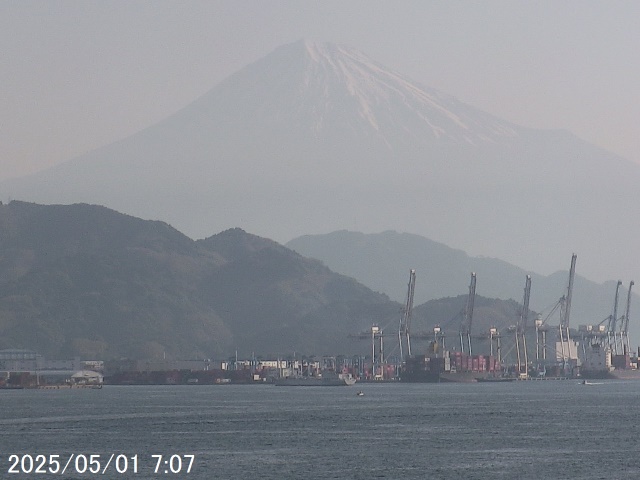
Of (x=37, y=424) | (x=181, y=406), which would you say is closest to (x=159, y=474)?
(x=37, y=424)

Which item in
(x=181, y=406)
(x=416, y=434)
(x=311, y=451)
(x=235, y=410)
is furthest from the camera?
(x=181, y=406)

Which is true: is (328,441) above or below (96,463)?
above

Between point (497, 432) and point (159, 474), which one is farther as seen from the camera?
point (497, 432)

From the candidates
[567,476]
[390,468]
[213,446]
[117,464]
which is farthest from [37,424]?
[567,476]

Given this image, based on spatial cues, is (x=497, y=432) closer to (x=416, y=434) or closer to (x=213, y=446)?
(x=416, y=434)

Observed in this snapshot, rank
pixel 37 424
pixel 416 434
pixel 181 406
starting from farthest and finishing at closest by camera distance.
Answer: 1. pixel 181 406
2. pixel 37 424
3. pixel 416 434

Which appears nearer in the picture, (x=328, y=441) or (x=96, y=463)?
(x=96, y=463)
